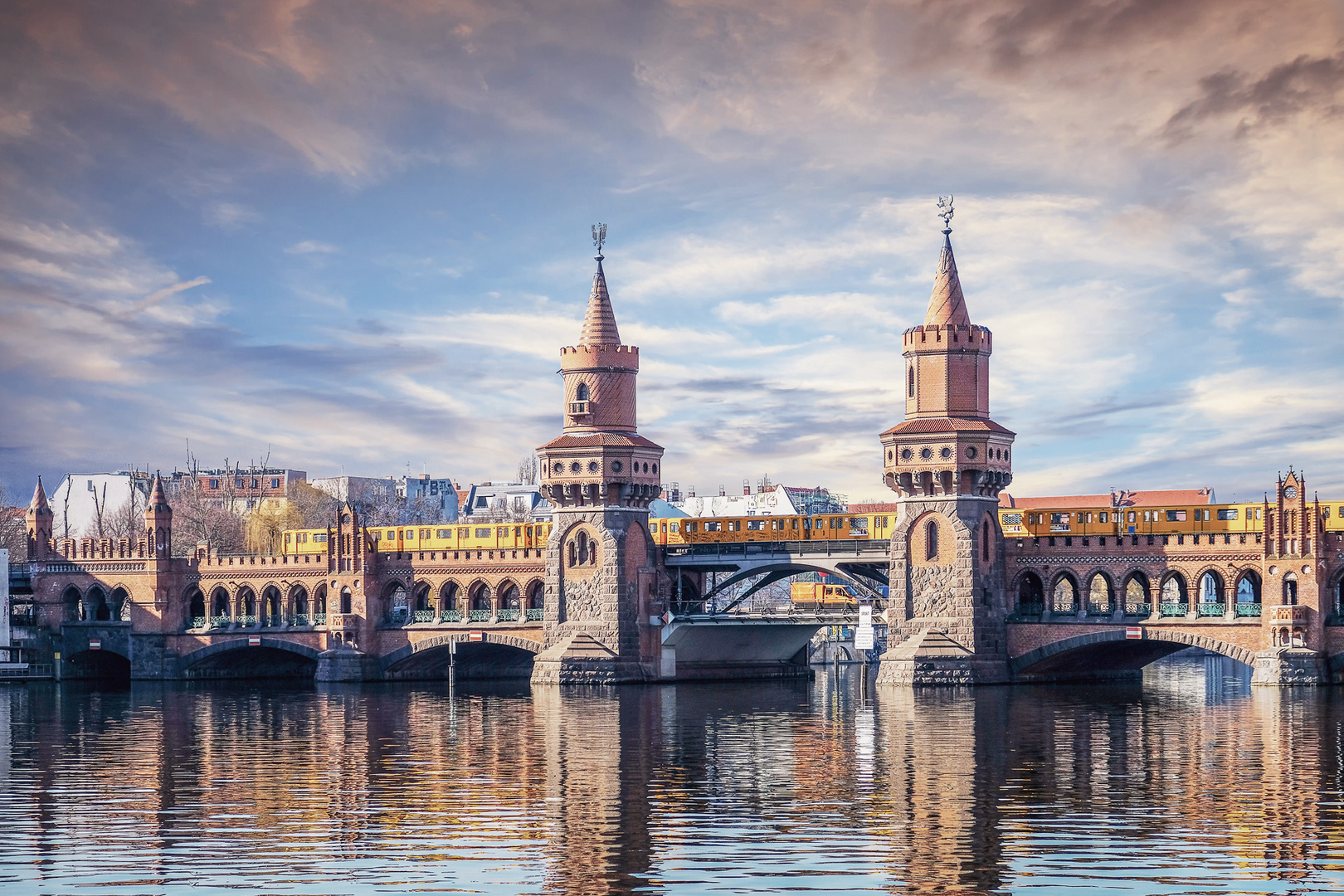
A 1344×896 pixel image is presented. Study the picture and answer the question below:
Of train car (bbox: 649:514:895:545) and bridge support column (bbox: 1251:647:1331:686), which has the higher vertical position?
train car (bbox: 649:514:895:545)

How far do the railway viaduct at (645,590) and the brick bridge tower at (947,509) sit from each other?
101 millimetres

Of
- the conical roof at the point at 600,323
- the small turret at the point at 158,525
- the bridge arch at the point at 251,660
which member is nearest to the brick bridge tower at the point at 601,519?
the conical roof at the point at 600,323

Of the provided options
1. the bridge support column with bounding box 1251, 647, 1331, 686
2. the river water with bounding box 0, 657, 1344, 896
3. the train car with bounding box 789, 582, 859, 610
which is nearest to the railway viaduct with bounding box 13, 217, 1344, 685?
the bridge support column with bounding box 1251, 647, 1331, 686

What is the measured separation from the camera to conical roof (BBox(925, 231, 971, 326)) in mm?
84438

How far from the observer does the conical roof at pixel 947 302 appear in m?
→ 84.4

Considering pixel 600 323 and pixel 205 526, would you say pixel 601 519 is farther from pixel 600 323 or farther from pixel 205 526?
pixel 205 526

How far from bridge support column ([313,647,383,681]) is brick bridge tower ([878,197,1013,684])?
30644 mm

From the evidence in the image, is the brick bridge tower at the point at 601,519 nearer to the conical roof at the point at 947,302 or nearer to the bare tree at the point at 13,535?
the conical roof at the point at 947,302

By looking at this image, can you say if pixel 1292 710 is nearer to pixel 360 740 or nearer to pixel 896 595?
pixel 896 595

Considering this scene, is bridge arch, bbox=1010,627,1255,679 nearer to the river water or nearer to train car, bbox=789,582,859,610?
the river water

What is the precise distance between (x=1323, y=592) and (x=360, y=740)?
4333 cm

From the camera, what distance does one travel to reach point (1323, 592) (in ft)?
255

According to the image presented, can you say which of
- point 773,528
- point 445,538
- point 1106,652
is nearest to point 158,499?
point 445,538

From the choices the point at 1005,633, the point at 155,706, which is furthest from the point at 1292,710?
the point at 155,706
